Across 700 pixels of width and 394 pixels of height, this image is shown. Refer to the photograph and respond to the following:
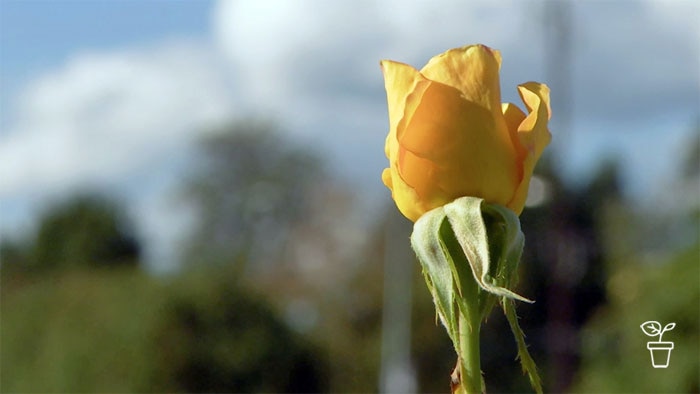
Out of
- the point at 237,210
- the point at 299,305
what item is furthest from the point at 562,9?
the point at 237,210

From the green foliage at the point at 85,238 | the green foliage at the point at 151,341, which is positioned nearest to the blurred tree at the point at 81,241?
the green foliage at the point at 85,238

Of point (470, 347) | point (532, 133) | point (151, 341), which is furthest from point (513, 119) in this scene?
point (151, 341)

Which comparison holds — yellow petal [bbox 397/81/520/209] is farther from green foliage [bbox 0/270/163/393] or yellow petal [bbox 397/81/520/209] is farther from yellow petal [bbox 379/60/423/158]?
green foliage [bbox 0/270/163/393]

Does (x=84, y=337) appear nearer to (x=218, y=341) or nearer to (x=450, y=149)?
(x=218, y=341)

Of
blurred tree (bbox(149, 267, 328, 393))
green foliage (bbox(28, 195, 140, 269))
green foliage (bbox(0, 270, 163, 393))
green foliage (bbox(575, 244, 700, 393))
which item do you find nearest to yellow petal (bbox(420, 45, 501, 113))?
green foliage (bbox(575, 244, 700, 393))

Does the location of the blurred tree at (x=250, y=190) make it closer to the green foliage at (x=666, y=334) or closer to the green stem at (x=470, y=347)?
the green foliage at (x=666, y=334)

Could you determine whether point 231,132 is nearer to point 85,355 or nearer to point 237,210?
point 237,210
